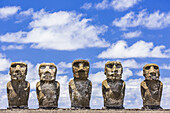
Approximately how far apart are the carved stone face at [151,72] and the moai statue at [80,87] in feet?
10.6

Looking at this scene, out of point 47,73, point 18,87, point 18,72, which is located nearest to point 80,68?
point 47,73

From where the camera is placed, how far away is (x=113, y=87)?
22.8 meters

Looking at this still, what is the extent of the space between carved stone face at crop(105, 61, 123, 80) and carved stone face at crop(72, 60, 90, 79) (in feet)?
3.67

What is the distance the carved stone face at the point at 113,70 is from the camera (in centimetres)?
2273

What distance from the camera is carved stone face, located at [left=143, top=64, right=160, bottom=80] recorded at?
2302 centimetres

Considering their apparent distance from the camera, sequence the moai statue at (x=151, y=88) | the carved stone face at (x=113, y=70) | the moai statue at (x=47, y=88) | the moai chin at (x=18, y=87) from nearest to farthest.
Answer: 1. the moai statue at (x=47, y=88)
2. the moai chin at (x=18, y=87)
3. the carved stone face at (x=113, y=70)
4. the moai statue at (x=151, y=88)

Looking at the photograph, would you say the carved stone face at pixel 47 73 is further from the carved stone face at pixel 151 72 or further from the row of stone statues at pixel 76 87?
the carved stone face at pixel 151 72

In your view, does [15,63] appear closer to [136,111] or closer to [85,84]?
[85,84]

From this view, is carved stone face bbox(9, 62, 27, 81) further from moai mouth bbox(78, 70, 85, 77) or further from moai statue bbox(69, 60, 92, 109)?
moai mouth bbox(78, 70, 85, 77)

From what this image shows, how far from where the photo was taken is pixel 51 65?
22.7 metres

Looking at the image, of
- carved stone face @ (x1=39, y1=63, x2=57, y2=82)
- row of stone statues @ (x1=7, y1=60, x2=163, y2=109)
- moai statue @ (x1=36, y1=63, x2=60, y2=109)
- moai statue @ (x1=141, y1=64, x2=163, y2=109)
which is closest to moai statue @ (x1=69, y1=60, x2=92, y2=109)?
row of stone statues @ (x1=7, y1=60, x2=163, y2=109)

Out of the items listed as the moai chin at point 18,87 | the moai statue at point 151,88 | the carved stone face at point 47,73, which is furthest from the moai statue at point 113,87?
the moai chin at point 18,87

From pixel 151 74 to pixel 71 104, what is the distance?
469 centimetres

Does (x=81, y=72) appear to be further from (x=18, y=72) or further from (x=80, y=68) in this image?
(x=18, y=72)
